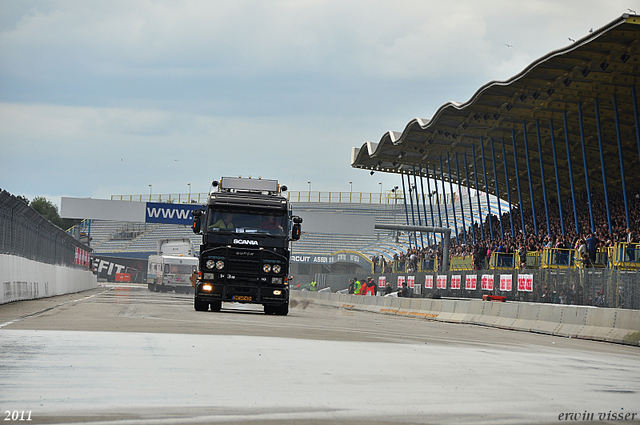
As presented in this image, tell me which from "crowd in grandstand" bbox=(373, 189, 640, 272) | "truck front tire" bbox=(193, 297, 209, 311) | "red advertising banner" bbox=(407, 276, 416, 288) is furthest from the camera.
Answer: "red advertising banner" bbox=(407, 276, 416, 288)

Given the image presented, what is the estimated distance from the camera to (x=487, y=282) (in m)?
28.1

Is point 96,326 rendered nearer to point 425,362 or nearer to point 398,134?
point 425,362

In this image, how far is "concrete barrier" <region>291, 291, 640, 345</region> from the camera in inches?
691

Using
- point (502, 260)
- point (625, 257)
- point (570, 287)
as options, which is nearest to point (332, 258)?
point (502, 260)

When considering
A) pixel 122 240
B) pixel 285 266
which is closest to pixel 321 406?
pixel 285 266

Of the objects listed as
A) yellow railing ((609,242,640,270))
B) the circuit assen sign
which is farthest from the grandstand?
yellow railing ((609,242,640,270))

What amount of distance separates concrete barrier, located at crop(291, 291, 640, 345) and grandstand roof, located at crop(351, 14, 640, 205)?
994 cm

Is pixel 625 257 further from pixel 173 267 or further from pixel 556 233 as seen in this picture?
pixel 173 267

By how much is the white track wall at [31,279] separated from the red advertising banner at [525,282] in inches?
599

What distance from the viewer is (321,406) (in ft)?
20.4

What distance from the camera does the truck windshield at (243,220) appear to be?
850 inches

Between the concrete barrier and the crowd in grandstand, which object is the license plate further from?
the crowd in grandstand

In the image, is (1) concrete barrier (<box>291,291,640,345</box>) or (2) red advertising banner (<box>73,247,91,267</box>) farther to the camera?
(2) red advertising banner (<box>73,247,91,267</box>)

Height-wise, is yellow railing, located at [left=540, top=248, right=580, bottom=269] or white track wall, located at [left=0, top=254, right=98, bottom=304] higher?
yellow railing, located at [left=540, top=248, right=580, bottom=269]
